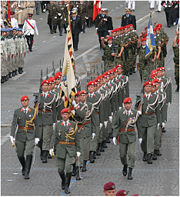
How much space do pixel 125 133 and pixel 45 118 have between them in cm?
225

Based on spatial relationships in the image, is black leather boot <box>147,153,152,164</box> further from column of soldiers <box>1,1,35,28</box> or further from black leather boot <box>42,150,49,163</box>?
column of soldiers <box>1,1,35,28</box>

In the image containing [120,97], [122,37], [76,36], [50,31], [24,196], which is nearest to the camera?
[24,196]

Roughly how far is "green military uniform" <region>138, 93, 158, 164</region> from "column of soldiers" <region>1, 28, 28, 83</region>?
35.3ft

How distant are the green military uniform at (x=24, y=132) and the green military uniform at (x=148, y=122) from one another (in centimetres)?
236

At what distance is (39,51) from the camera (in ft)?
113

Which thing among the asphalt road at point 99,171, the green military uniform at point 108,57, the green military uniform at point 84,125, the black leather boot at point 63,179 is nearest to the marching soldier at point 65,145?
the black leather boot at point 63,179

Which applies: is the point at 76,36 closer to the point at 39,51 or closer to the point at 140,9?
the point at 39,51

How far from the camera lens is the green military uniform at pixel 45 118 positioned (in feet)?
56.3

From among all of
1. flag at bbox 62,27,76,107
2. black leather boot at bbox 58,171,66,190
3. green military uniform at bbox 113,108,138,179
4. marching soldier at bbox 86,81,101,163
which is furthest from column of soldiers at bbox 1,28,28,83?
black leather boot at bbox 58,171,66,190

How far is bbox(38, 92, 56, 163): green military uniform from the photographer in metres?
17.2

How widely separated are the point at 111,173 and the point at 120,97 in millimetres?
4045

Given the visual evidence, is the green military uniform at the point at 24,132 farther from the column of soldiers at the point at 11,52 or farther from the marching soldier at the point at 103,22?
the marching soldier at the point at 103,22

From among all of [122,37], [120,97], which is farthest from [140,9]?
[120,97]

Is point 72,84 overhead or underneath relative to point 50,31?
overhead
